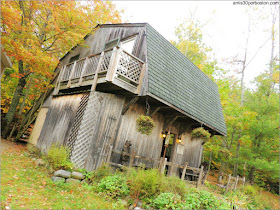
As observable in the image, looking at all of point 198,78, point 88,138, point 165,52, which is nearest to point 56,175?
point 88,138

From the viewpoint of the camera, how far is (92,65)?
327 inches

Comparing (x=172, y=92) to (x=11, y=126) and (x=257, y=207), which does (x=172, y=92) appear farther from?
(x=11, y=126)

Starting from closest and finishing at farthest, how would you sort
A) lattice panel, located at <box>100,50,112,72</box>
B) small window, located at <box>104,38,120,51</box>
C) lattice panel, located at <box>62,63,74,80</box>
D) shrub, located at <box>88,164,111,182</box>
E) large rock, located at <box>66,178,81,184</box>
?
large rock, located at <box>66,178,81,184</box>, shrub, located at <box>88,164,111,182</box>, lattice panel, located at <box>100,50,112,72</box>, small window, located at <box>104,38,120,51</box>, lattice panel, located at <box>62,63,74,80</box>

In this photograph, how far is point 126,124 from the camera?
822cm

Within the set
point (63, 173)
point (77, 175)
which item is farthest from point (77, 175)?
point (63, 173)

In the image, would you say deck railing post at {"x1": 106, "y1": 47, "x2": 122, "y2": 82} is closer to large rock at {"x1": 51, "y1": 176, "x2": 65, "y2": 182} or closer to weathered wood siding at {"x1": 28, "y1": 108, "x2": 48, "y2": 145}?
large rock at {"x1": 51, "y1": 176, "x2": 65, "y2": 182}

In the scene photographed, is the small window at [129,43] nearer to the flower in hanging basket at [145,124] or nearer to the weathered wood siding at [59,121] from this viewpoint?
the weathered wood siding at [59,121]

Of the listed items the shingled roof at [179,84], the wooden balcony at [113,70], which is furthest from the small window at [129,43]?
the wooden balcony at [113,70]

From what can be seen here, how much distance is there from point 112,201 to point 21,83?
11.9 meters

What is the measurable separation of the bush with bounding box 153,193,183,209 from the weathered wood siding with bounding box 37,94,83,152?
505 centimetres

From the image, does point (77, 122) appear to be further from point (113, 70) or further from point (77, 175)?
point (113, 70)

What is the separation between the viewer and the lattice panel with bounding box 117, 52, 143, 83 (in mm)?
7000

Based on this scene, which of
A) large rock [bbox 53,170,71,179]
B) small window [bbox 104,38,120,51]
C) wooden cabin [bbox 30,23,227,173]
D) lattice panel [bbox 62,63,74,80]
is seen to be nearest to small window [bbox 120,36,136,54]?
wooden cabin [bbox 30,23,227,173]

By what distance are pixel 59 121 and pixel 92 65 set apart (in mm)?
3552
